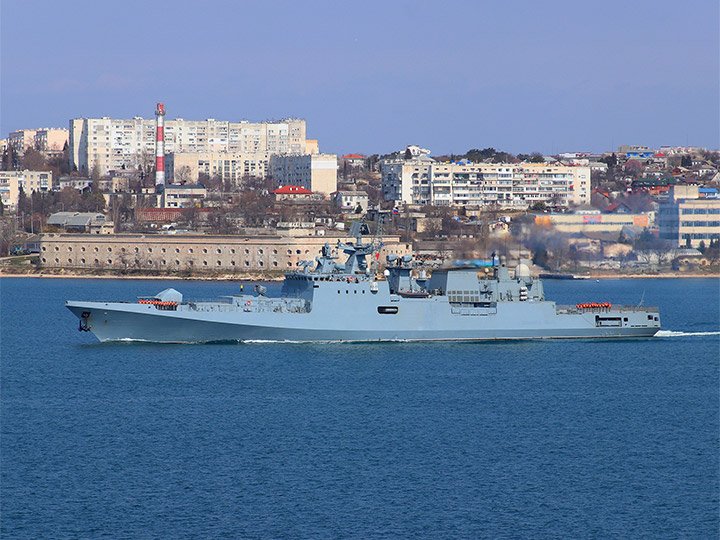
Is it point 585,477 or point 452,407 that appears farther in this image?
point 452,407

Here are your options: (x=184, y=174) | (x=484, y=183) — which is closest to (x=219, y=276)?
(x=484, y=183)

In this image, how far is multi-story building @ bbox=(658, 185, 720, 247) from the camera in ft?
225

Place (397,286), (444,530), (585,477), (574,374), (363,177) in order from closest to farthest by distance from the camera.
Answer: (444,530) → (585,477) → (574,374) → (397,286) → (363,177)

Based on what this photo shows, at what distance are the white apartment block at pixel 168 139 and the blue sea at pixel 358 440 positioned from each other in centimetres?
9078

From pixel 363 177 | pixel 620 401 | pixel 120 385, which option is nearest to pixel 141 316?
pixel 120 385

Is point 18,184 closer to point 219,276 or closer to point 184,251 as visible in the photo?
point 184,251

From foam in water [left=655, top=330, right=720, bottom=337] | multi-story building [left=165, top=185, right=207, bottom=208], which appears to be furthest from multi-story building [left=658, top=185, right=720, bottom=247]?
multi-story building [left=165, top=185, right=207, bottom=208]

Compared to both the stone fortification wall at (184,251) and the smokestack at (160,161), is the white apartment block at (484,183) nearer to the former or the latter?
the smokestack at (160,161)

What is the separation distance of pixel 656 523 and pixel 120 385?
14.8m

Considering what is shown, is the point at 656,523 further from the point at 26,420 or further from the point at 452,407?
the point at 26,420

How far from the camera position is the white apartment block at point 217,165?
115 metres

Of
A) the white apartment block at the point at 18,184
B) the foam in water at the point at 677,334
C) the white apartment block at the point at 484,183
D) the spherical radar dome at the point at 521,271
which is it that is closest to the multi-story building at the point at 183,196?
the white apartment block at the point at 18,184

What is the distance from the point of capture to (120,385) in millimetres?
27234

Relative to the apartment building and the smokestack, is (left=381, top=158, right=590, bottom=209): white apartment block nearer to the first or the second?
the smokestack
